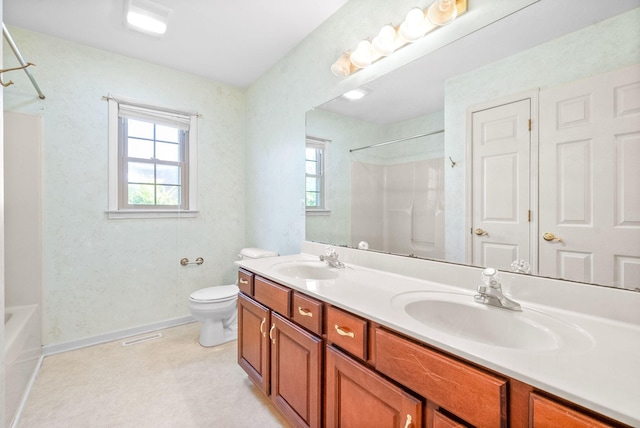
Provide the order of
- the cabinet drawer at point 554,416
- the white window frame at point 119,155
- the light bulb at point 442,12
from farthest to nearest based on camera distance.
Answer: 1. the white window frame at point 119,155
2. the light bulb at point 442,12
3. the cabinet drawer at point 554,416

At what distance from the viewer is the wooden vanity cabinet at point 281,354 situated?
4.07ft

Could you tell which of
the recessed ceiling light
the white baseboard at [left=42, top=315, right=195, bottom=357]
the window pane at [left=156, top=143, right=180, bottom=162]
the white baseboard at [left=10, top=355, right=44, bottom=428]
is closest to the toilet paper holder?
the white baseboard at [left=42, top=315, right=195, bottom=357]

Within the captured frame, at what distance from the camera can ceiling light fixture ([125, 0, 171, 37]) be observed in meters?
1.89

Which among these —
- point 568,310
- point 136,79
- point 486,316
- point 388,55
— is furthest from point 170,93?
point 568,310

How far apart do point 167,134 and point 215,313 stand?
1823 mm

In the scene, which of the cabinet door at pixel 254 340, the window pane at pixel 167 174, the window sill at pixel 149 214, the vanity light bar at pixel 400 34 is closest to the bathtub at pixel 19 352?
the window sill at pixel 149 214

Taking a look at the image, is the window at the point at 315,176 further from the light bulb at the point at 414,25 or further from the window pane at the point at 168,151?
the window pane at the point at 168,151

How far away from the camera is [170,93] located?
2781 millimetres

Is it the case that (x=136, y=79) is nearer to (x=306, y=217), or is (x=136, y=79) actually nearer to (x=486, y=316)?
(x=306, y=217)

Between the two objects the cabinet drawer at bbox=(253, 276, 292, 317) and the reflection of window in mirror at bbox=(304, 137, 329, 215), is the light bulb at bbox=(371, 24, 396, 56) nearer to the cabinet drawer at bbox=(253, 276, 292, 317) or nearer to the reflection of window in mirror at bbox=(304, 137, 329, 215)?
the reflection of window in mirror at bbox=(304, 137, 329, 215)

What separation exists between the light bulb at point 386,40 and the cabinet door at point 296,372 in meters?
1.58

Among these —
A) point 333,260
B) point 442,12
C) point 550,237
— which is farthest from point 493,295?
point 442,12

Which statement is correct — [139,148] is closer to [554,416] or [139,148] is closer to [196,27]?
[196,27]

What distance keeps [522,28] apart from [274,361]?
6.23ft
